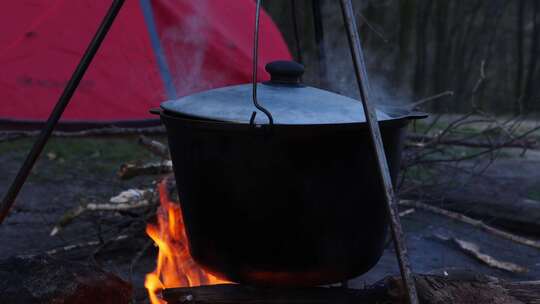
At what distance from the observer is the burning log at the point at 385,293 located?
176 cm

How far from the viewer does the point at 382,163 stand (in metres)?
1.54

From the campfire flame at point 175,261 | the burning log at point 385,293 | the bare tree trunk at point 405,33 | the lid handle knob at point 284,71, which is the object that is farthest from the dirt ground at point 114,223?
the bare tree trunk at point 405,33

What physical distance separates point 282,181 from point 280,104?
236 millimetres

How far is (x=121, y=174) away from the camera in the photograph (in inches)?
125

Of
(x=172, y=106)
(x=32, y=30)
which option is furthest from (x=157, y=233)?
(x=32, y=30)

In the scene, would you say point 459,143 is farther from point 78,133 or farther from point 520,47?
point 520,47

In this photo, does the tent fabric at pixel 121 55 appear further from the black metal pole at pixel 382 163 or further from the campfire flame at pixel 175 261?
the black metal pole at pixel 382 163

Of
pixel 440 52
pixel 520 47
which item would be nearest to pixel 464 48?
pixel 440 52

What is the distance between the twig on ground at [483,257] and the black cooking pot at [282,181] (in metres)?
1.45

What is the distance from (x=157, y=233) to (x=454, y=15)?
26.0ft

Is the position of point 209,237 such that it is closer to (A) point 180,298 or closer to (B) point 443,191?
(A) point 180,298

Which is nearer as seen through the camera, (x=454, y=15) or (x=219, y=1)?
(x=219, y=1)

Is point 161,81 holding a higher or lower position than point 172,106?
higher

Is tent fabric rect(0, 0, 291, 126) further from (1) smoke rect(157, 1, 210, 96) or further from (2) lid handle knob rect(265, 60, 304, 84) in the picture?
(2) lid handle knob rect(265, 60, 304, 84)
